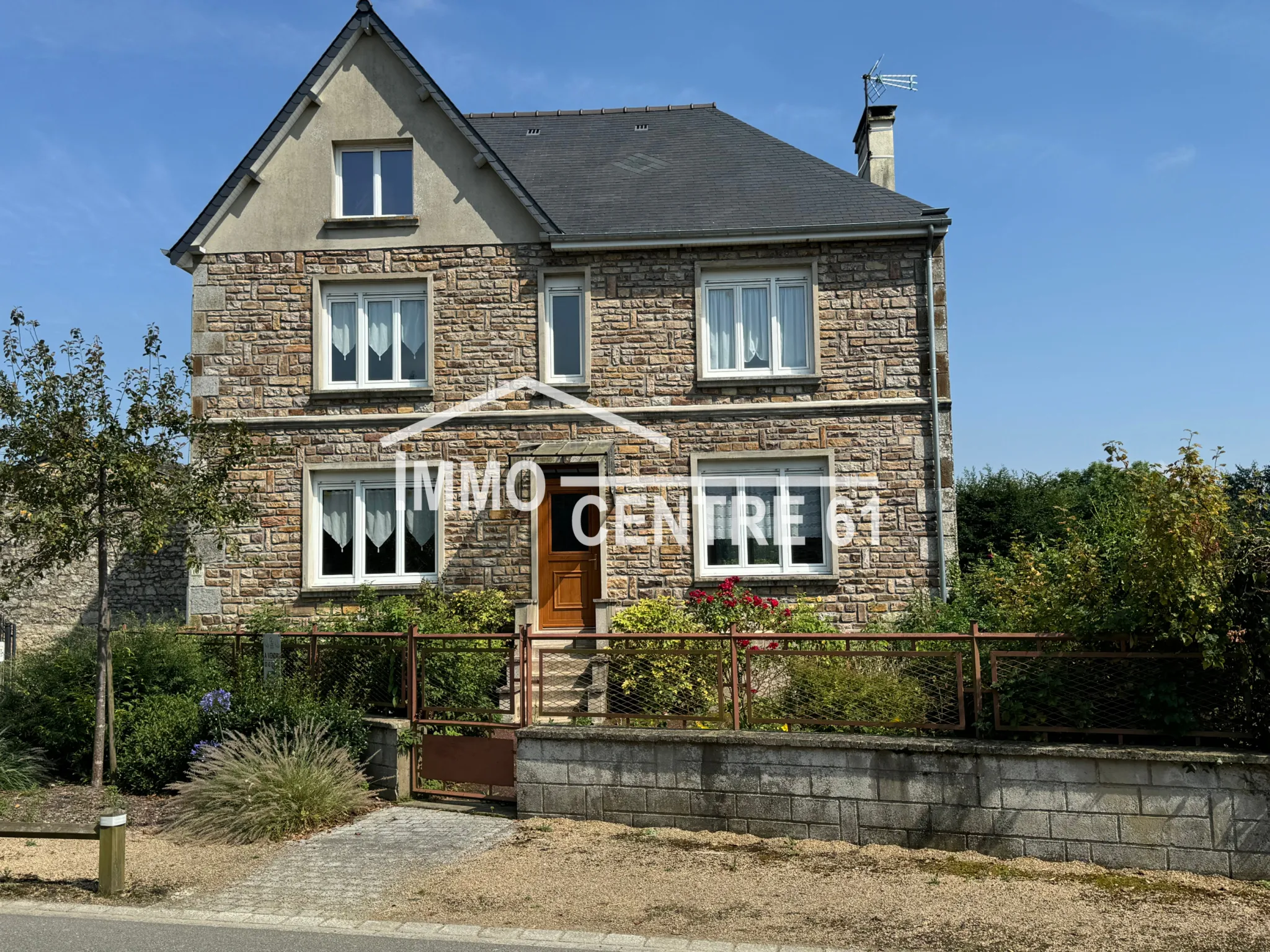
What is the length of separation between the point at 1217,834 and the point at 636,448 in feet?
28.5

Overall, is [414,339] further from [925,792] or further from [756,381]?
[925,792]

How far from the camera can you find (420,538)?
14.5 meters

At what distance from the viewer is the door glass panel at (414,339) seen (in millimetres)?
14734

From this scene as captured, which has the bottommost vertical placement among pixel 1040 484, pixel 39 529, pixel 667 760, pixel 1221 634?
pixel 667 760

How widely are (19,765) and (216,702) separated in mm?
2013

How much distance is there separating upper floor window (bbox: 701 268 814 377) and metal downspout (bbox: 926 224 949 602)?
1610mm

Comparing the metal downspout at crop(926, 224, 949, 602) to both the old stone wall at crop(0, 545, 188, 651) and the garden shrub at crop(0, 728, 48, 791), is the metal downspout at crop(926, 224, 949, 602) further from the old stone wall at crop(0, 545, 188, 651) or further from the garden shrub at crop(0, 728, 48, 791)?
the old stone wall at crop(0, 545, 188, 651)

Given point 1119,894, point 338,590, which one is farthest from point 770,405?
Answer: point 1119,894

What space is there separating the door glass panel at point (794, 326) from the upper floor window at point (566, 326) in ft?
9.18

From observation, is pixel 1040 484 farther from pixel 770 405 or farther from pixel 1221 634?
pixel 1221 634

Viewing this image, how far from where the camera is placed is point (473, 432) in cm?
1446

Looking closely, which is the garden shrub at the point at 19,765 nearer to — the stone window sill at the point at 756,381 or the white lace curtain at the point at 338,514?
the white lace curtain at the point at 338,514

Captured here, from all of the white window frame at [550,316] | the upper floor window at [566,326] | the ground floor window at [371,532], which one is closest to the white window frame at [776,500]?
the white window frame at [550,316]

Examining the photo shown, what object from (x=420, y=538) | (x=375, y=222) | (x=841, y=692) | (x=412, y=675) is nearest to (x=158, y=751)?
(x=412, y=675)
